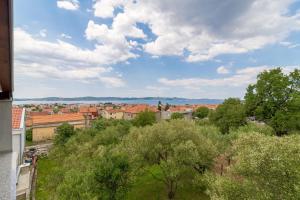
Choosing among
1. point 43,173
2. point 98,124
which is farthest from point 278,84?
point 43,173

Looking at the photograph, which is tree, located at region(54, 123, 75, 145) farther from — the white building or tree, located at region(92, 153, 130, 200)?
tree, located at region(92, 153, 130, 200)

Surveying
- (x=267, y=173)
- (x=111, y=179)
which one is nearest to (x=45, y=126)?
(x=111, y=179)

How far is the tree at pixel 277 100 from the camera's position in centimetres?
2797

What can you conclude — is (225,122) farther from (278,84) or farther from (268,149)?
(268,149)

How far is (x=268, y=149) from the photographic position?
32.5 feet

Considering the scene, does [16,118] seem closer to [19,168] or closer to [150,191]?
[19,168]

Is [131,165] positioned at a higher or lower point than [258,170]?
lower

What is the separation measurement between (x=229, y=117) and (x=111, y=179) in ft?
92.1

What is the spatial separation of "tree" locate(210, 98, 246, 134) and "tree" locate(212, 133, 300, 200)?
24.2 metres

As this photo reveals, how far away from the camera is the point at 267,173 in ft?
31.1

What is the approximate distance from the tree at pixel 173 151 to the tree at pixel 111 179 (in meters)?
1.97

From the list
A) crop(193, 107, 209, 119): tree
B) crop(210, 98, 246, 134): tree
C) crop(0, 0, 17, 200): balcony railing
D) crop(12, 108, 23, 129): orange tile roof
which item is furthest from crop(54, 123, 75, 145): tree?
crop(193, 107, 209, 119): tree

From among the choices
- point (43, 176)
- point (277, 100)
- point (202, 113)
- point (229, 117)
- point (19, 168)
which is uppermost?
point (277, 100)

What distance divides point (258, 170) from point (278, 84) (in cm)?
2418
